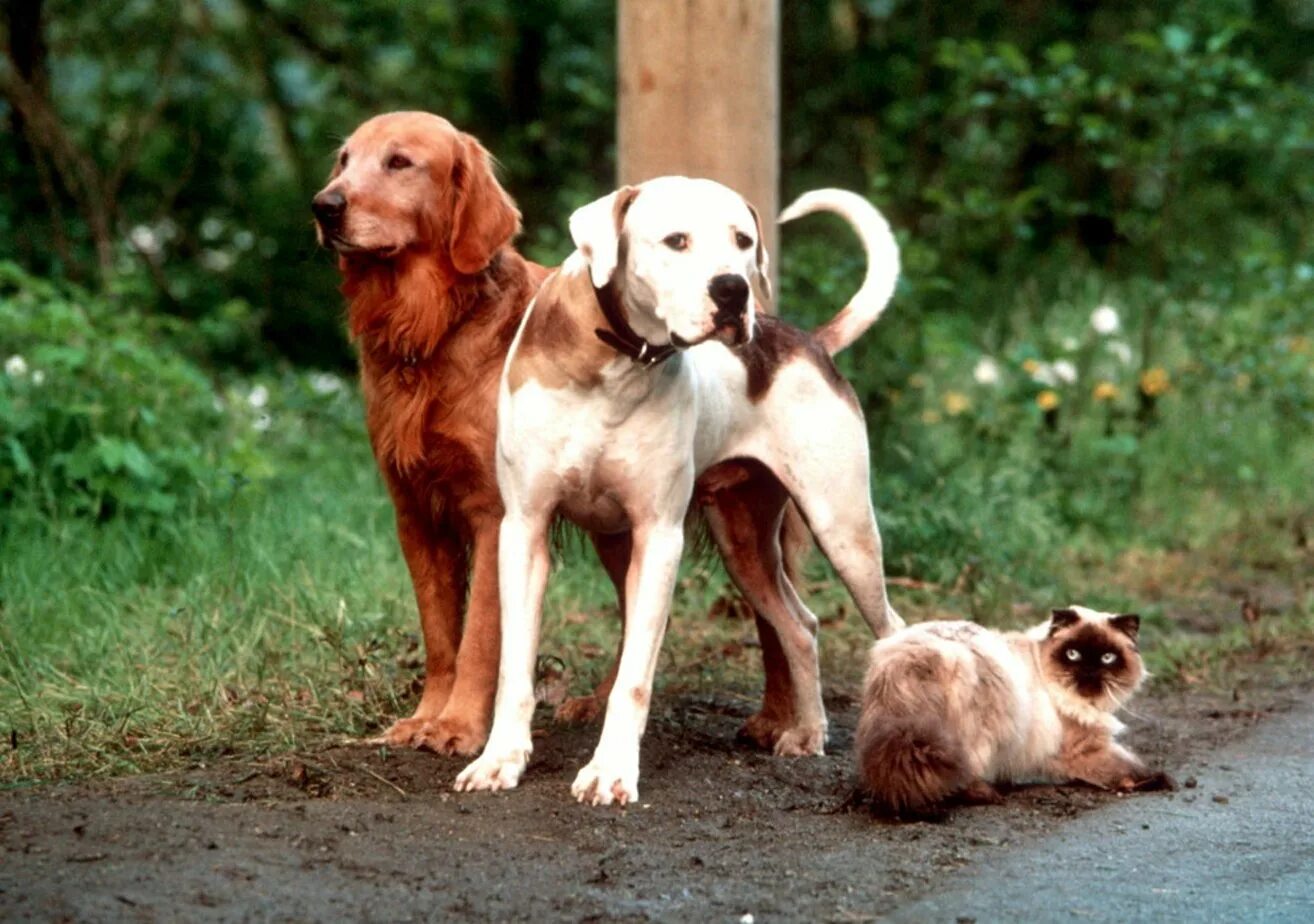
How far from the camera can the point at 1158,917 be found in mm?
3951

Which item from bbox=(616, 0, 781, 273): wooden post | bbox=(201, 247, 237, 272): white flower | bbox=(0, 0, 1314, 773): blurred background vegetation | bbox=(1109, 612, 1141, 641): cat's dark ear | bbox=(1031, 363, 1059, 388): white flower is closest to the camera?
bbox=(1109, 612, 1141, 641): cat's dark ear

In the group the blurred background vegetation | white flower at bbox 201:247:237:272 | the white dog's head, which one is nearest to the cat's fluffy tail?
the white dog's head

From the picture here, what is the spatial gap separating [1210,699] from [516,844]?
2916 millimetres

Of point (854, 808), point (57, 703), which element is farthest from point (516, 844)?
point (57, 703)

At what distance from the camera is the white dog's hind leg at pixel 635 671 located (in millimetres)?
4703

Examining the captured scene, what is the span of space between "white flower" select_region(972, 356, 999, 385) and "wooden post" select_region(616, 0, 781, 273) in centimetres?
209

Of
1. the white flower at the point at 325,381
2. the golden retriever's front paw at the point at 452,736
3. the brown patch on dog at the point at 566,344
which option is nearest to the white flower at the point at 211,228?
the white flower at the point at 325,381

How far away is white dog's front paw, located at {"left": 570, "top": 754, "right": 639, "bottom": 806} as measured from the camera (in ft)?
15.4

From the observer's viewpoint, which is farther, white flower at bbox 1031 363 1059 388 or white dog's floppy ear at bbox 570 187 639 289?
white flower at bbox 1031 363 1059 388

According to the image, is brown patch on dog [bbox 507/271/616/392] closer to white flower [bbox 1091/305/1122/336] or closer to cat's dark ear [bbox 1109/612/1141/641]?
cat's dark ear [bbox 1109/612/1141/641]

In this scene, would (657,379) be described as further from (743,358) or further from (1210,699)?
(1210,699)

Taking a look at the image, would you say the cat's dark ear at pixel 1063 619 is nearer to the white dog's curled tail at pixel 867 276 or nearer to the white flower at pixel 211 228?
the white dog's curled tail at pixel 867 276

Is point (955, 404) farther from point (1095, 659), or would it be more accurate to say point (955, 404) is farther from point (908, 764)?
point (908, 764)

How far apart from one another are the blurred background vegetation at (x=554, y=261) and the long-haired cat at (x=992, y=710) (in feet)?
5.08
